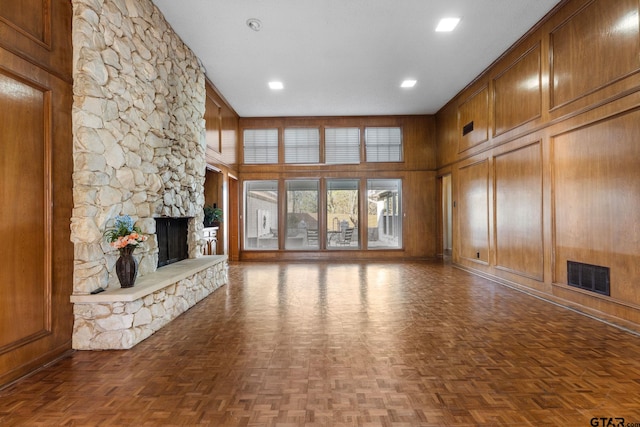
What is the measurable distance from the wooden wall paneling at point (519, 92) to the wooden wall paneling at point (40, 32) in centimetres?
546

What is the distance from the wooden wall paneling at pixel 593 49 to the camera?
3223 mm

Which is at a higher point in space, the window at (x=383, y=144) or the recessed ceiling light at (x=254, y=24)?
the recessed ceiling light at (x=254, y=24)

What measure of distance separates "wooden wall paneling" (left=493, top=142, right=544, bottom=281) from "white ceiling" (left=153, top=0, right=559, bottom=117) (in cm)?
181

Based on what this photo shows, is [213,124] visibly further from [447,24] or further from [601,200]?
[601,200]

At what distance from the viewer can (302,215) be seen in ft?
28.5

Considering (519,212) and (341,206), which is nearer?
(519,212)

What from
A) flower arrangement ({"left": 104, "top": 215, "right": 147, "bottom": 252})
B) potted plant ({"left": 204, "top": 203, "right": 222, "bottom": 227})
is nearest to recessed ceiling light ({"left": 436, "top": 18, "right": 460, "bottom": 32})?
flower arrangement ({"left": 104, "top": 215, "right": 147, "bottom": 252})

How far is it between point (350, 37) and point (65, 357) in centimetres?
497

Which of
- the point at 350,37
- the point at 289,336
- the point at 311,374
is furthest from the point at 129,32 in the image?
the point at 311,374

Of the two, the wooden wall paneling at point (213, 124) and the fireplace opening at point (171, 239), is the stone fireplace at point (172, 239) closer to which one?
the fireplace opening at point (171, 239)

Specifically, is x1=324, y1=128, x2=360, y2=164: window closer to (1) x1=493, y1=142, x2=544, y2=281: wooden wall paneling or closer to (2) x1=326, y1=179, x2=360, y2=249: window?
(2) x1=326, y1=179, x2=360, y2=249: window

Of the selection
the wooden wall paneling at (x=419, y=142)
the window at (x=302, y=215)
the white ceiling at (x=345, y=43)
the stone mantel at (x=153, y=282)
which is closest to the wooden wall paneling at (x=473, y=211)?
the wooden wall paneling at (x=419, y=142)

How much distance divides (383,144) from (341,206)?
1999mm

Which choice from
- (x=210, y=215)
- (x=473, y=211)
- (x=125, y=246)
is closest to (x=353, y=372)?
(x=125, y=246)
